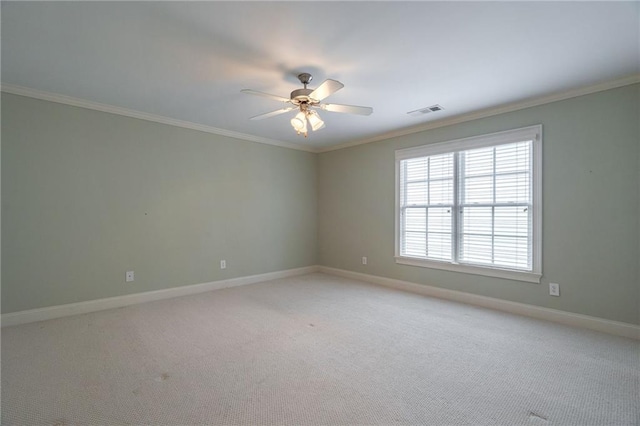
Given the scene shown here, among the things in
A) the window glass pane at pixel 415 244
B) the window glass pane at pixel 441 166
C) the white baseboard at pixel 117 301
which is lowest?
the white baseboard at pixel 117 301

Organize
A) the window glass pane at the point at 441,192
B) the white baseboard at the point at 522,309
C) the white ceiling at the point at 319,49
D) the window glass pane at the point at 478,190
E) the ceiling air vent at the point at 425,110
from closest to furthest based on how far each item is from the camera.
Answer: the white ceiling at the point at 319,49 → the white baseboard at the point at 522,309 → the ceiling air vent at the point at 425,110 → the window glass pane at the point at 478,190 → the window glass pane at the point at 441,192

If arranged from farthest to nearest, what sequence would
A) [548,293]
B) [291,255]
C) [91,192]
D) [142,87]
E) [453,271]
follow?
[291,255] < [453,271] < [91,192] < [548,293] < [142,87]

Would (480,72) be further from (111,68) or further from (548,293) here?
(111,68)

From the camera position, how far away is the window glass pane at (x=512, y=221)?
353 centimetres

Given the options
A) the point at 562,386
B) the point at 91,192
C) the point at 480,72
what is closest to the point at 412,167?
the point at 480,72

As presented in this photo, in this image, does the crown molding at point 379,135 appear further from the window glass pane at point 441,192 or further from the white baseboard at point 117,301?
the white baseboard at point 117,301

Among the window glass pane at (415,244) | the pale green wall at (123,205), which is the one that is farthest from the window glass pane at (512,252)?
the pale green wall at (123,205)

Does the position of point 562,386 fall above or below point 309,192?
below

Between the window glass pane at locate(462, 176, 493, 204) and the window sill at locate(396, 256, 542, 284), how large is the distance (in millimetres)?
848

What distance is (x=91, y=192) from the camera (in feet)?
11.8

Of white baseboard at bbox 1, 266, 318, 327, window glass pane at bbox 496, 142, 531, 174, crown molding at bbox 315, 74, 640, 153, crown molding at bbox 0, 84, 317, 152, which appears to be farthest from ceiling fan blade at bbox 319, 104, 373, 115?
white baseboard at bbox 1, 266, 318, 327

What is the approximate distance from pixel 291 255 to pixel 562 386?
4.17 m

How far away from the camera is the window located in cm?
350

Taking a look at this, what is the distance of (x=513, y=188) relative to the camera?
142 inches
